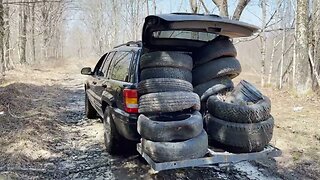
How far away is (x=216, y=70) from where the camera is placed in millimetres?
4883

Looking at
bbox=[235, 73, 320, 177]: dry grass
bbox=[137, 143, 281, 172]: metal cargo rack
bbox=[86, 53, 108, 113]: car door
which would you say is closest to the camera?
bbox=[137, 143, 281, 172]: metal cargo rack

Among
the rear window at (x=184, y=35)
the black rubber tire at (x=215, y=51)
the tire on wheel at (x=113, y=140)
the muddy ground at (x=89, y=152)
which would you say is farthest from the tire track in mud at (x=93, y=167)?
the rear window at (x=184, y=35)

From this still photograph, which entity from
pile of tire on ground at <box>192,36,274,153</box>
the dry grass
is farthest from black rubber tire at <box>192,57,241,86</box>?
the dry grass

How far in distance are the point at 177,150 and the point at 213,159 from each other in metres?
0.47

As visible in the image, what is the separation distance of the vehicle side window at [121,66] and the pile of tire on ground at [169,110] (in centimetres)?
57

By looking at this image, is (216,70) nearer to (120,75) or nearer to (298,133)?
(120,75)

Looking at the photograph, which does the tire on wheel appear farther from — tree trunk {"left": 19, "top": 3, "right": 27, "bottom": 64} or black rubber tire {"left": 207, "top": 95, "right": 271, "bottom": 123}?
tree trunk {"left": 19, "top": 3, "right": 27, "bottom": 64}

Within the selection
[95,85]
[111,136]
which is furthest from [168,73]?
[95,85]

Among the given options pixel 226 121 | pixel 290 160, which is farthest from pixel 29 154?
pixel 290 160

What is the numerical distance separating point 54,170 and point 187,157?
2298 mm

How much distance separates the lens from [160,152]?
156 inches

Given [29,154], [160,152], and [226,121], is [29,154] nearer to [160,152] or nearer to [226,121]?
[160,152]

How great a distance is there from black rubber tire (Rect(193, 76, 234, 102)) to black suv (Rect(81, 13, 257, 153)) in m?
0.67

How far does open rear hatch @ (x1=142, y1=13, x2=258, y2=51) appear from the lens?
4.39 metres
